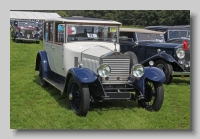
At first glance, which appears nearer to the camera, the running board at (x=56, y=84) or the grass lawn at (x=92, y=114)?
the grass lawn at (x=92, y=114)

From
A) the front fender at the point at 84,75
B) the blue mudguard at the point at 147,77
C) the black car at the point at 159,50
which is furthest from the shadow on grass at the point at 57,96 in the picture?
the black car at the point at 159,50

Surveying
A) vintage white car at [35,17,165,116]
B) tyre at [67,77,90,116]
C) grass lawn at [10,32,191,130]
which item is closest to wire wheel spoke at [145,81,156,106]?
vintage white car at [35,17,165,116]

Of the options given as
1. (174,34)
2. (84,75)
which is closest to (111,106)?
(84,75)

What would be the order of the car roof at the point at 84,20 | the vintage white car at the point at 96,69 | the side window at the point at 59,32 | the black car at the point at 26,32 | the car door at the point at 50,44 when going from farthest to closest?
the black car at the point at 26,32 < the car door at the point at 50,44 < the side window at the point at 59,32 < the car roof at the point at 84,20 < the vintage white car at the point at 96,69

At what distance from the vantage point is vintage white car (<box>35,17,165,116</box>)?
5781mm

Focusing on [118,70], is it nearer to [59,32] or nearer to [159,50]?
[59,32]

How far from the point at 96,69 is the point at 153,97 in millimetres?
1392

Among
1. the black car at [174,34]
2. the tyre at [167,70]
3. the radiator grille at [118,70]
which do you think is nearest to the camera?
the radiator grille at [118,70]

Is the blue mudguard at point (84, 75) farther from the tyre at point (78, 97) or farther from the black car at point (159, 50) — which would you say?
the black car at point (159, 50)

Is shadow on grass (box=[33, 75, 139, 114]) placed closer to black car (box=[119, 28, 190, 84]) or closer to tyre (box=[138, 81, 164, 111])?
tyre (box=[138, 81, 164, 111])

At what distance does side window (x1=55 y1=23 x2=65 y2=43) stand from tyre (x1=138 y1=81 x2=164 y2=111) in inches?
85.4

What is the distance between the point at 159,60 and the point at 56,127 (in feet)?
15.4

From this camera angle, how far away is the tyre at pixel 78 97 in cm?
560

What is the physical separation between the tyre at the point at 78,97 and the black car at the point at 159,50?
370 centimetres
